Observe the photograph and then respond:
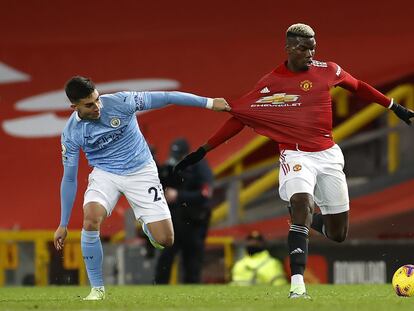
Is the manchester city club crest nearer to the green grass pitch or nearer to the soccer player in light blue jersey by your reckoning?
the soccer player in light blue jersey

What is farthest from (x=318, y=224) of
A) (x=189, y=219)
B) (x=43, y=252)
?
(x=43, y=252)

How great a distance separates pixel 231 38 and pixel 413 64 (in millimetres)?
3085

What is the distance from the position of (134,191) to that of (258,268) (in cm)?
508

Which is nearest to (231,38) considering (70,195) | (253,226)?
(253,226)

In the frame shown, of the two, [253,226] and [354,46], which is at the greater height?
[354,46]

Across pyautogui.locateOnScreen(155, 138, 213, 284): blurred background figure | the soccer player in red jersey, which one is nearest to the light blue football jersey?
the soccer player in red jersey

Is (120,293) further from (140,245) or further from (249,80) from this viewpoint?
(249,80)

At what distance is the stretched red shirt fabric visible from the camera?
9.55 meters

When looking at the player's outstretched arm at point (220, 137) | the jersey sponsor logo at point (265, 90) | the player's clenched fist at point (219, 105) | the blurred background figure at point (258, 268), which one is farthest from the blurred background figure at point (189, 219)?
the player's clenched fist at point (219, 105)

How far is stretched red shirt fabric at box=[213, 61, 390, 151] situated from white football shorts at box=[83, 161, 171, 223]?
63 centimetres

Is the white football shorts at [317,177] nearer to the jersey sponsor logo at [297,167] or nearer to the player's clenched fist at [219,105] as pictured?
the jersey sponsor logo at [297,167]

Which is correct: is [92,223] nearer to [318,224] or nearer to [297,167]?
[297,167]

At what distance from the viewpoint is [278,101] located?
9664mm

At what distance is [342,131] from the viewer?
17344mm
